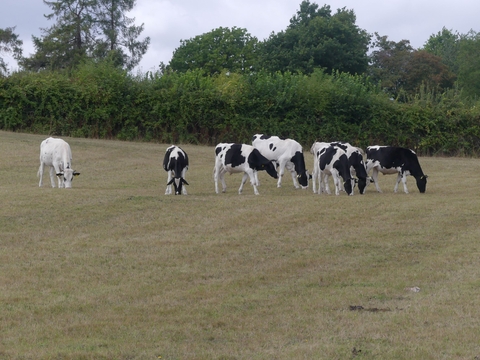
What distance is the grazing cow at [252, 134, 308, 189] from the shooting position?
2598cm

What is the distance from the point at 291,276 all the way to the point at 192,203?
26.3ft

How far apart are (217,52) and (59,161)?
53523 millimetres

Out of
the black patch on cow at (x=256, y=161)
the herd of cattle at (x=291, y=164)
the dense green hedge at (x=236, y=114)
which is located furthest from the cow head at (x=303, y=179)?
the dense green hedge at (x=236, y=114)

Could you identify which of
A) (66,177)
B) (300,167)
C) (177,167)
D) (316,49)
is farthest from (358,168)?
(316,49)

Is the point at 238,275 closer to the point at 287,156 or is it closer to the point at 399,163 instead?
the point at 399,163

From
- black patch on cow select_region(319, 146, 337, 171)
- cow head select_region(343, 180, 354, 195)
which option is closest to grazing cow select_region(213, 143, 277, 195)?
black patch on cow select_region(319, 146, 337, 171)

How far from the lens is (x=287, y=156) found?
2630cm

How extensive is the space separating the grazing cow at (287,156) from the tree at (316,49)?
3844 cm

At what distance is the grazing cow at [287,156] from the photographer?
25984 mm

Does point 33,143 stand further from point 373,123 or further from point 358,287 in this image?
point 358,287

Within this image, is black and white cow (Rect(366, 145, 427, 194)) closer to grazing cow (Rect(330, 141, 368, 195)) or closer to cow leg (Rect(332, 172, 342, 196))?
grazing cow (Rect(330, 141, 368, 195))

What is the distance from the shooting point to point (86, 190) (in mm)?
23469

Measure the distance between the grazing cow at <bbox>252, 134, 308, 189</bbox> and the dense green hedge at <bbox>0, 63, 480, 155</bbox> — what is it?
17.9 meters

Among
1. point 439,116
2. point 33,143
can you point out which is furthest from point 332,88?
point 33,143
